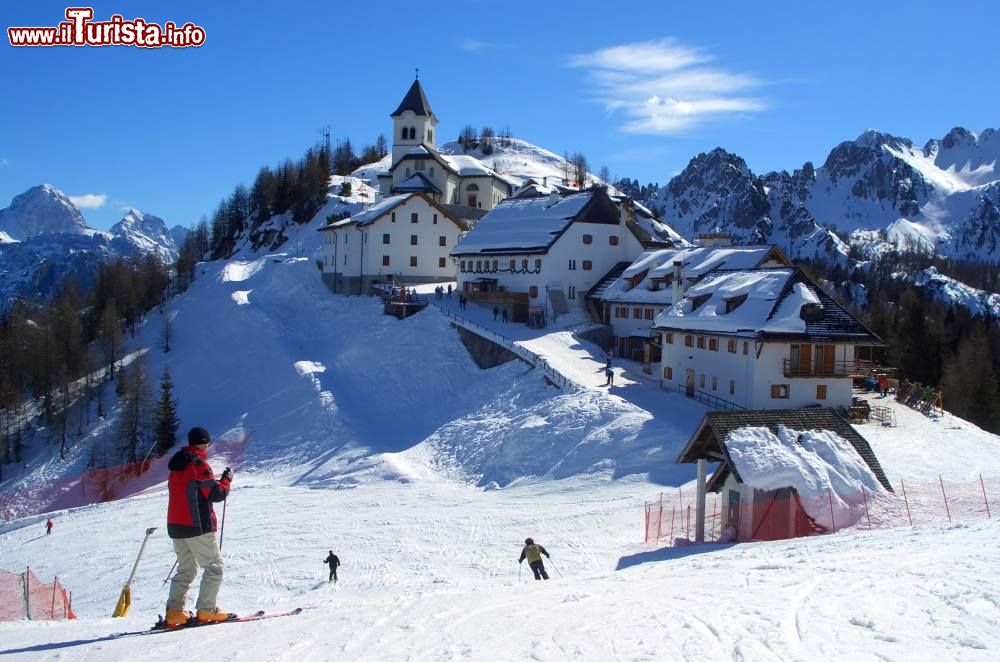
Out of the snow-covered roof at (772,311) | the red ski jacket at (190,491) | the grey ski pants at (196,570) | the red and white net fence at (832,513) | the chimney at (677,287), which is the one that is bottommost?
the red and white net fence at (832,513)

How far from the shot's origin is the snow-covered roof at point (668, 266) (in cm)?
4697

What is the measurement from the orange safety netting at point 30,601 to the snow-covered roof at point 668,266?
1429 inches

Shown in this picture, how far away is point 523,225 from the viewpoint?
2345 inches

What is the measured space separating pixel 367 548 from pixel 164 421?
98.3ft

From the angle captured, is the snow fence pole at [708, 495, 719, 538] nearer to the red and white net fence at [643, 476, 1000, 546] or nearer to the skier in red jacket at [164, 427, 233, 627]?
the red and white net fence at [643, 476, 1000, 546]

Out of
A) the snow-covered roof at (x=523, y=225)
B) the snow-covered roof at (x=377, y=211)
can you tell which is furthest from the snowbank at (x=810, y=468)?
the snow-covered roof at (x=377, y=211)

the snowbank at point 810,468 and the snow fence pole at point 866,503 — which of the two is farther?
the snow fence pole at point 866,503

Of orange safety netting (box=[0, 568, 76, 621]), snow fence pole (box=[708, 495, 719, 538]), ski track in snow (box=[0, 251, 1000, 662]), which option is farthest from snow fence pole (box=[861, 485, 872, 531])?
orange safety netting (box=[0, 568, 76, 621])

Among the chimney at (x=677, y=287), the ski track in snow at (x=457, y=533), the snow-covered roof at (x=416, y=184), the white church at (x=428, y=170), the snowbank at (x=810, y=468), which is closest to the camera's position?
the ski track in snow at (x=457, y=533)

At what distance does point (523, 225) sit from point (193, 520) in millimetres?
50449

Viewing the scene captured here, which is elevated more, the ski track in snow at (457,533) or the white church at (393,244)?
the white church at (393,244)

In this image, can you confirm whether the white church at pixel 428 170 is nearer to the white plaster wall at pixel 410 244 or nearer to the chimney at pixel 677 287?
the white plaster wall at pixel 410 244

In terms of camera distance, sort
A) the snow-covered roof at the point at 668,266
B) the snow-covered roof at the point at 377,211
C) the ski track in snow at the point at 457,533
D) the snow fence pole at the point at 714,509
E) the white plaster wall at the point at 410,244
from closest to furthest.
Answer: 1. the ski track in snow at the point at 457,533
2. the snow fence pole at the point at 714,509
3. the snow-covered roof at the point at 668,266
4. the snow-covered roof at the point at 377,211
5. the white plaster wall at the point at 410,244

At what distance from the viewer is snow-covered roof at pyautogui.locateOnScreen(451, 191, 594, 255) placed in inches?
2226
